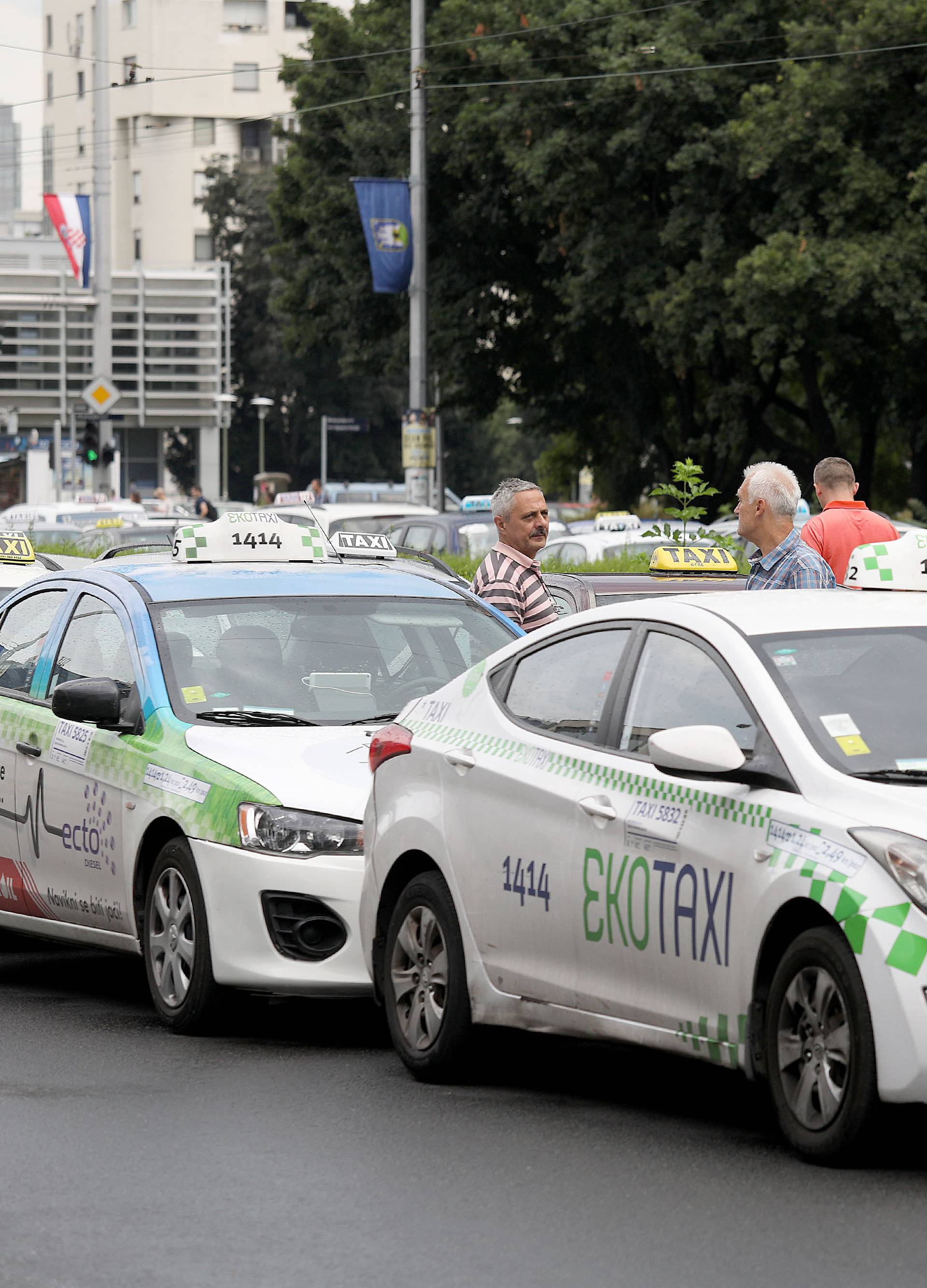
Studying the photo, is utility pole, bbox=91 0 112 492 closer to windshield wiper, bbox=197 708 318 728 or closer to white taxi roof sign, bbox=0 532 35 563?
white taxi roof sign, bbox=0 532 35 563

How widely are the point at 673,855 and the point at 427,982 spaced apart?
1.30 m

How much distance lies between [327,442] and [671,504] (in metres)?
61.4

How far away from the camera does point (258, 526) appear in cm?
972

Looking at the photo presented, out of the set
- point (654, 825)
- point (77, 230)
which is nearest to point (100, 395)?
point (77, 230)

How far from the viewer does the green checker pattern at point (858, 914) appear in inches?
207

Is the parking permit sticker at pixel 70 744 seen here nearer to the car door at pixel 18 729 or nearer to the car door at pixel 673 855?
the car door at pixel 18 729

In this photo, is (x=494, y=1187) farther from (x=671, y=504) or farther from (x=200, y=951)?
(x=671, y=504)

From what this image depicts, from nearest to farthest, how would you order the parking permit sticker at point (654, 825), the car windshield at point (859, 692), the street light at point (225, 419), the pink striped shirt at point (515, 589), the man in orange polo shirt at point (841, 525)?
the car windshield at point (859, 692)
the parking permit sticker at point (654, 825)
the pink striped shirt at point (515, 589)
the man in orange polo shirt at point (841, 525)
the street light at point (225, 419)

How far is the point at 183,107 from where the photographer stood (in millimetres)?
102562

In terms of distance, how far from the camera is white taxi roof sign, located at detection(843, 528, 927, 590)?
281 inches

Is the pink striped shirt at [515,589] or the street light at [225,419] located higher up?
the pink striped shirt at [515,589]

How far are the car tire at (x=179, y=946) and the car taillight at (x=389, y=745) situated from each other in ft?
2.42

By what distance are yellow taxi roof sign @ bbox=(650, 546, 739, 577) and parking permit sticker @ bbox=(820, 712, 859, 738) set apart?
20.6 feet

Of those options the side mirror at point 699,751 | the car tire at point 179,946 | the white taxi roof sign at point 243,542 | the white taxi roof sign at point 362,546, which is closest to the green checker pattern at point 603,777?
the side mirror at point 699,751
